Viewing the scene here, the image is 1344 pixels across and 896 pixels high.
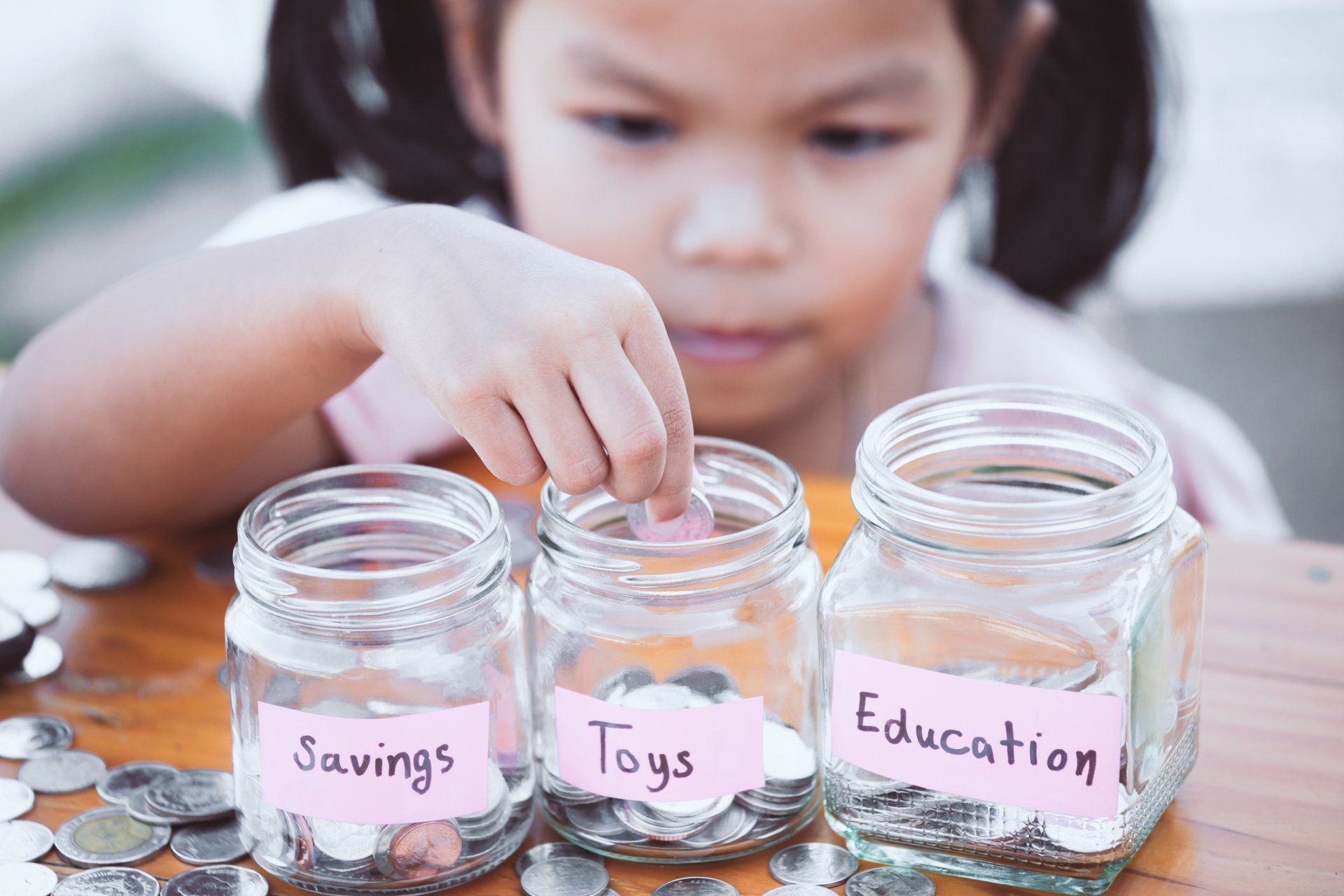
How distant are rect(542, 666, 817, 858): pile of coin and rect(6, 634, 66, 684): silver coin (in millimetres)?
274

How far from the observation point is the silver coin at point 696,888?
0.50 metres

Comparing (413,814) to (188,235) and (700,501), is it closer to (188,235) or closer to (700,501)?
(700,501)

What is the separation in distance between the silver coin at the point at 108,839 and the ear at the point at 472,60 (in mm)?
738

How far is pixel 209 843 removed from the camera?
53 cm

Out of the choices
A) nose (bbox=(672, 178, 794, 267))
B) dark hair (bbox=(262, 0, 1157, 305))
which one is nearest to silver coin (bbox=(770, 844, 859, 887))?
nose (bbox=(672, 178, 794, 267))

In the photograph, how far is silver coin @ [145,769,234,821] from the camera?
541 millimetres

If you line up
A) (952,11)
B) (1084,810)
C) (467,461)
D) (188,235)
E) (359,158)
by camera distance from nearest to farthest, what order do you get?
(1084,810) → (467,461) → (952,11) → (359,158) → (188,235)

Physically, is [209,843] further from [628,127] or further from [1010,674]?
[628,127]

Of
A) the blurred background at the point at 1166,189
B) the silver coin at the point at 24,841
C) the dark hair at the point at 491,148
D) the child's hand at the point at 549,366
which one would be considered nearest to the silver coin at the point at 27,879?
the silver coin at the point at 24,841

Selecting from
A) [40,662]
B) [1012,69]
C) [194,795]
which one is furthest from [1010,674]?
[1012,69]

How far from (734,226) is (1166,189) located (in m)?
1.41

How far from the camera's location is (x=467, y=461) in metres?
0.88

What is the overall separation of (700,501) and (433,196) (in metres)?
0.90

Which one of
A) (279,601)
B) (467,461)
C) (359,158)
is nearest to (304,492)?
(279,601)
